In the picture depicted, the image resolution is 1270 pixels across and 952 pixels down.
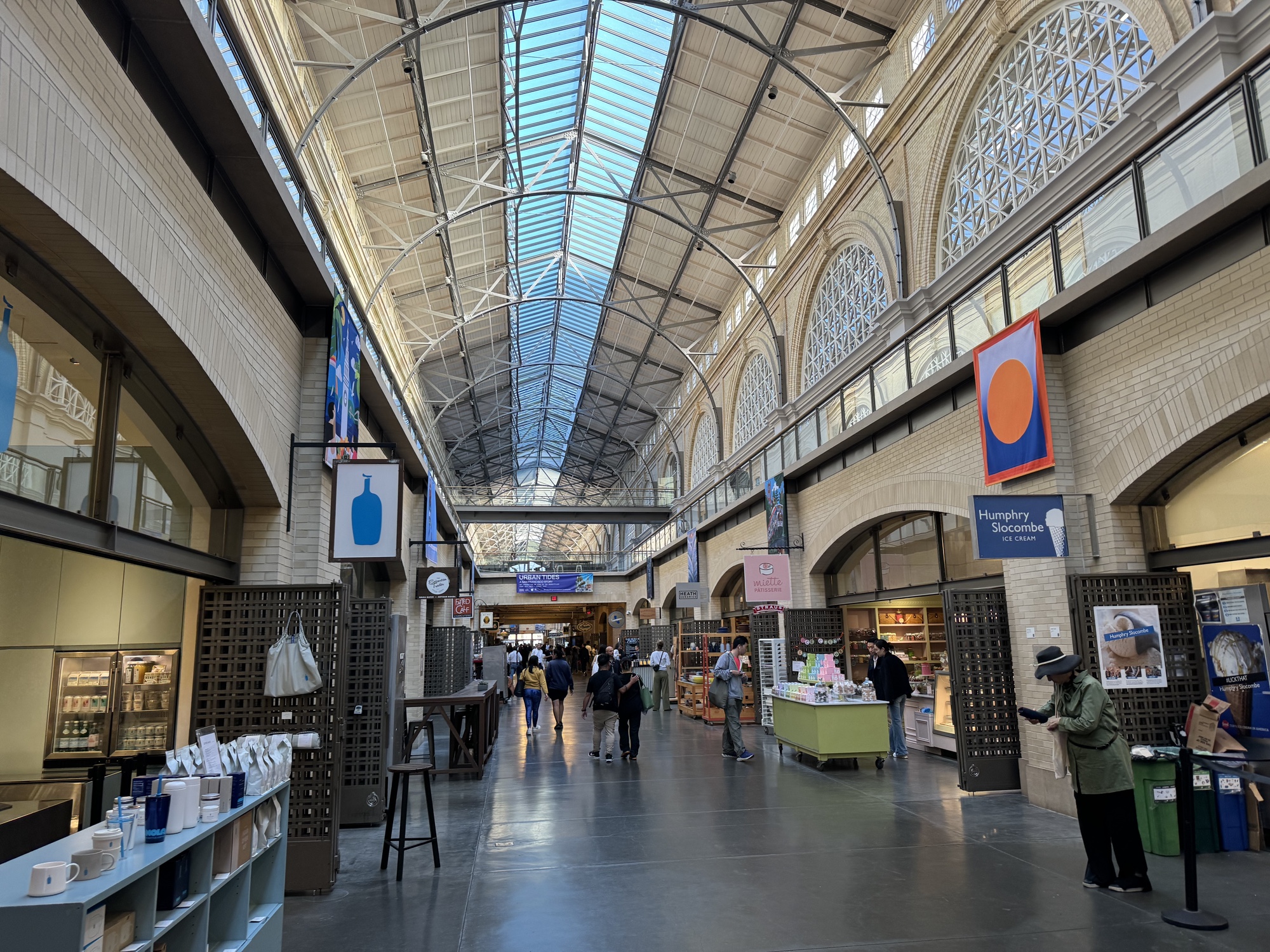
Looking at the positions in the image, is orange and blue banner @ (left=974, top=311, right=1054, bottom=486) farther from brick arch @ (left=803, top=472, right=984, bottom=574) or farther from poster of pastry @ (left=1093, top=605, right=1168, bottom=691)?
poster of pastry @ (left=1093, top=605, right=1168, bottom=691)

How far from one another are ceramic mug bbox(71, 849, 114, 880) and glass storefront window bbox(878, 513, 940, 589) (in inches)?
435

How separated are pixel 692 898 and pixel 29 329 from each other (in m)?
5.46

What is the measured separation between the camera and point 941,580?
471 inches

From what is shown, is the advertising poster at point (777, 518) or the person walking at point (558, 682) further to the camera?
the advertising poster at point (777, 518)

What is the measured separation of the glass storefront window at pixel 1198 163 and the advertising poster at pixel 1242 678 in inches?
142

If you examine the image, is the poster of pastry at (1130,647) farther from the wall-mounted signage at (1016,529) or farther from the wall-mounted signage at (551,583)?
the wall-mounted signage at (551,583)

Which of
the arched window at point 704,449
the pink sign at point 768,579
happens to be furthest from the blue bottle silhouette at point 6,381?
the arched window at point 704,449

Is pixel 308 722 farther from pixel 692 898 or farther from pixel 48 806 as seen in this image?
pixel 692 898

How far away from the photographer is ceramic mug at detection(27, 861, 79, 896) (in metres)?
2.79

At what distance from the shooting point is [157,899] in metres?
3.55

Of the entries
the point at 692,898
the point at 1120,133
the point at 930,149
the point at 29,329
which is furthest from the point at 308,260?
the point at 930,149

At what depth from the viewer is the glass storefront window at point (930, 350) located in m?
11.2

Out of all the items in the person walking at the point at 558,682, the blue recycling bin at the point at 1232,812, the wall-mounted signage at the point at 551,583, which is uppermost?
the wall-mounted signage at the point at 551,583

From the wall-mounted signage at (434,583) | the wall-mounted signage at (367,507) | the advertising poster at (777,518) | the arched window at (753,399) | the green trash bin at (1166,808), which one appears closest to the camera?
the green trash bin at (1166,808)
